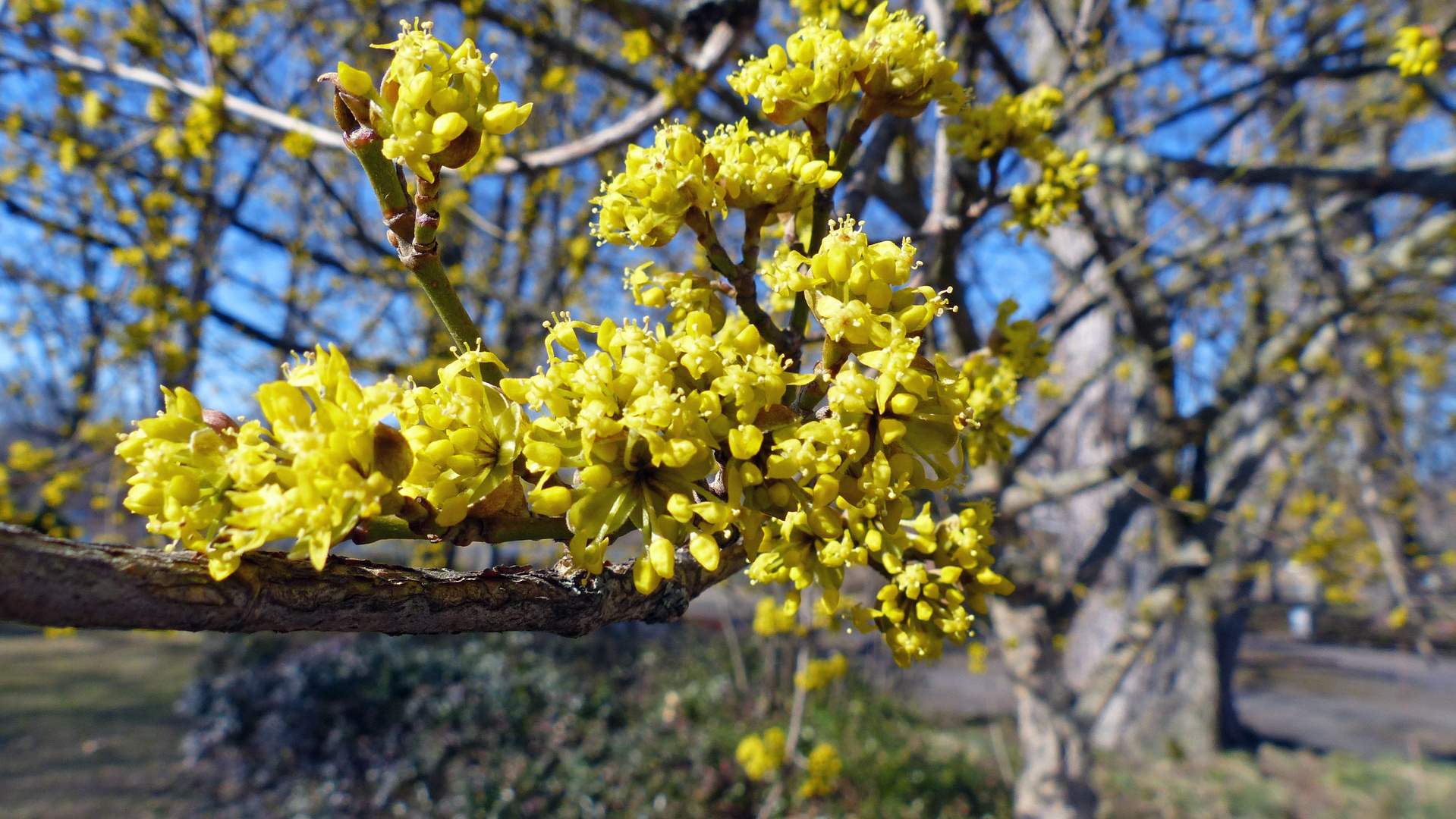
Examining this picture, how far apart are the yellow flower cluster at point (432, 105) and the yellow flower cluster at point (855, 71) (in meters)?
Answer: 0.49

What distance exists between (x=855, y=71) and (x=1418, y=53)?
2708 mm

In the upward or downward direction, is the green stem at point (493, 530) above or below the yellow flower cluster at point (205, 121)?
below

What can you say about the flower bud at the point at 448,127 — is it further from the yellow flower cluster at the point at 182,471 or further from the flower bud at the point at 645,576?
the flower bud at the point at 645,576

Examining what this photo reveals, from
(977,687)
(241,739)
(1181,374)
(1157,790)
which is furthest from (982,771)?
(241,739)

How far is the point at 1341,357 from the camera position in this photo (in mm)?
4141

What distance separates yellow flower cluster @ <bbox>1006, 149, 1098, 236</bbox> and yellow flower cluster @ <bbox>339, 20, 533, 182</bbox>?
4.65 ft

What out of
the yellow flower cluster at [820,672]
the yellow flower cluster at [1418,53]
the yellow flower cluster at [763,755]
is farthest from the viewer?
the yellow flower cluster at [820,672]

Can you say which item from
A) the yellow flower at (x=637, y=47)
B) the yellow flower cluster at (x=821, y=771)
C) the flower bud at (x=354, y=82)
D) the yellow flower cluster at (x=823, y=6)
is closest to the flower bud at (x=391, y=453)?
the flower bud at (x=354, y=82)

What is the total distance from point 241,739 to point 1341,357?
35.9 ft

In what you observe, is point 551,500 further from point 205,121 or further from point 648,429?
point 205,121

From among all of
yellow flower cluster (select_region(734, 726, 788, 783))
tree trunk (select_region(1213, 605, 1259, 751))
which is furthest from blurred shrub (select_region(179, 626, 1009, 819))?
tree trunk (select_region(1213, 605, 1259, 751))

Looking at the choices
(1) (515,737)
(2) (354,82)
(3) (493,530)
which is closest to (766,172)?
(2) (354,82)

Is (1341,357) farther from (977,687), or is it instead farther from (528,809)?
(977,687)

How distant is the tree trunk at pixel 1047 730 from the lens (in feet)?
12.3
